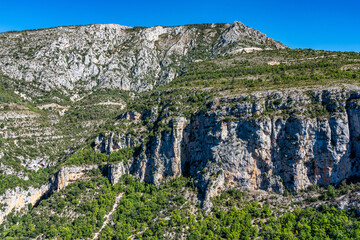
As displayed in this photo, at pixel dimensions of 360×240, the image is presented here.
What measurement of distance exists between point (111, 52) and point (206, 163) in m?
132

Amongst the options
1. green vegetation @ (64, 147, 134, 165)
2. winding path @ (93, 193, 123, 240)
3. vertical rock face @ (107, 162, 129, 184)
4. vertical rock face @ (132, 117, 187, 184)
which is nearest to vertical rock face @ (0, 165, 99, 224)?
green vegetation @ (64, 147, 134, 165)

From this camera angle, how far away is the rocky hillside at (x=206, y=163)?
4678cm

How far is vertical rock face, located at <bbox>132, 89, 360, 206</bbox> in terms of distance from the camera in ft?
155

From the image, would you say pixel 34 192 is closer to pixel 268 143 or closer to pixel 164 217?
pixel 164 217

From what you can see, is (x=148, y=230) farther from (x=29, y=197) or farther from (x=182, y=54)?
(x=182, y=54)

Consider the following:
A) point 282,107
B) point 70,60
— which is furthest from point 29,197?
point 70,60

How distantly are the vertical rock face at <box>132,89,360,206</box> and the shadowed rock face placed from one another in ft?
269

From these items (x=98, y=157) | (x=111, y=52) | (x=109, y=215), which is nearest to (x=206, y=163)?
(x=109, y=215)

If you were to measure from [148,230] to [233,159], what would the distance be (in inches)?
975

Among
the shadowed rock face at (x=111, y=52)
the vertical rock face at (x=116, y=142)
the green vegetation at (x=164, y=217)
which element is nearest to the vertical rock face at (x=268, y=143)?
the green vegetation at (x=164, y=217)

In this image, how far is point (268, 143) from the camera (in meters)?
51.4

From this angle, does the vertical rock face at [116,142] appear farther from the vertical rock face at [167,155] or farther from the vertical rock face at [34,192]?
the vertical rock face at [167,155]

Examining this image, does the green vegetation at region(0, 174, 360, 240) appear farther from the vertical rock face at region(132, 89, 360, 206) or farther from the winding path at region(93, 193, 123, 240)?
the vertical rock face at region(132, 89, 360, 206)

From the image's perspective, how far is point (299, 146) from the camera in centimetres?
4853
